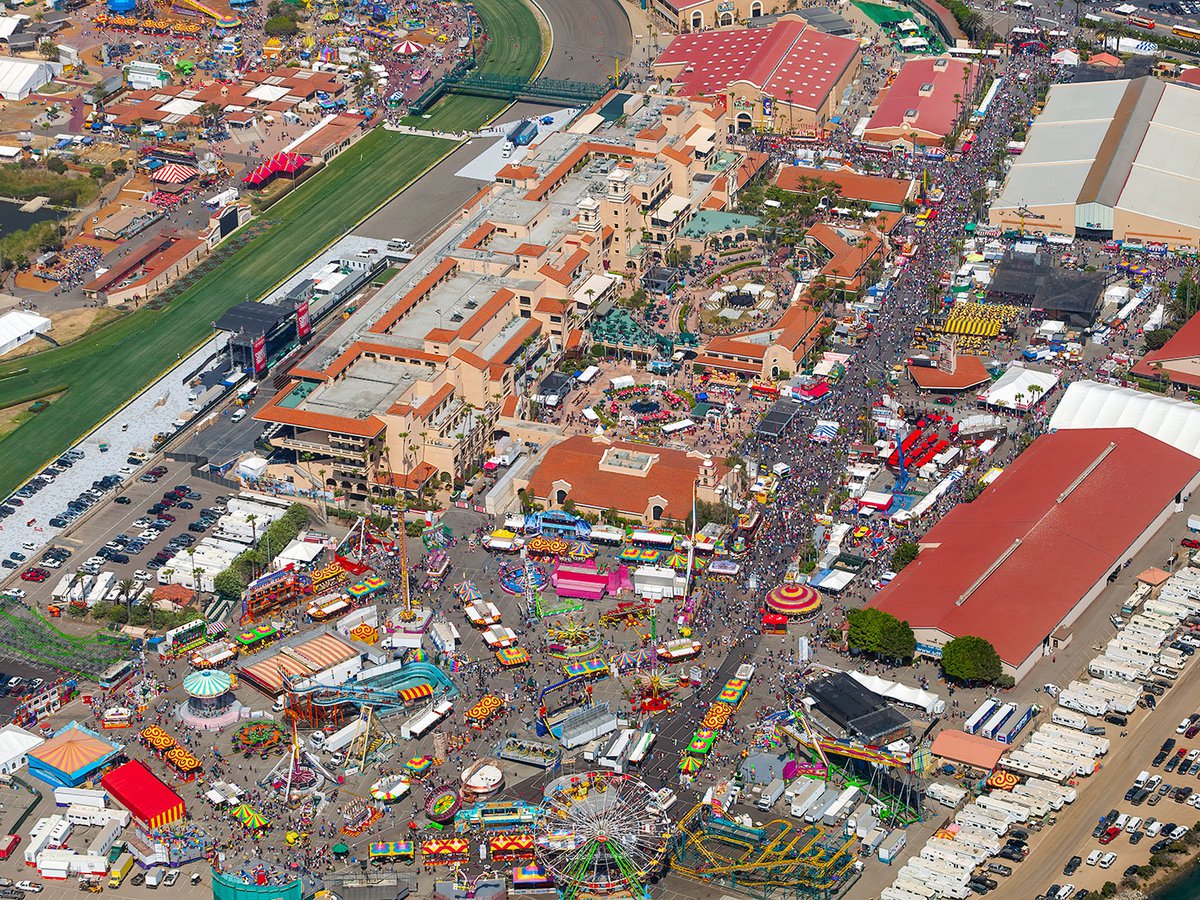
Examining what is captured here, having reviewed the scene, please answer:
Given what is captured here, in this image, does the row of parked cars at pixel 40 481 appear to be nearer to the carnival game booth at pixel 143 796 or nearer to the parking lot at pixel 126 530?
the parking lot at pixel 126 530

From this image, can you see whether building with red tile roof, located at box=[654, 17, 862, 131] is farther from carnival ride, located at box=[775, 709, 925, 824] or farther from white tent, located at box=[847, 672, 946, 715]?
carnival ride, located at box=[775, 709, 925, 824]

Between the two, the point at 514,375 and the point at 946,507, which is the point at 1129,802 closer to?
the point at 946,507

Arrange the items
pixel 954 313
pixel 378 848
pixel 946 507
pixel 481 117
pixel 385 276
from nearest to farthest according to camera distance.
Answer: pixel 378 848 → pixel 946 507 → pixel 954 313 → pixel 385 276 → pixel 481 117

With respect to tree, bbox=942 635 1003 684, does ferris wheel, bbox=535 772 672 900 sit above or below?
below

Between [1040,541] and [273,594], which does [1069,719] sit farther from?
[273,594]

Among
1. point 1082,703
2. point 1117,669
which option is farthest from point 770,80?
point 1082,703

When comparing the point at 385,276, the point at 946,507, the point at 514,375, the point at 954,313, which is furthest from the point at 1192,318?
the point at 385,276

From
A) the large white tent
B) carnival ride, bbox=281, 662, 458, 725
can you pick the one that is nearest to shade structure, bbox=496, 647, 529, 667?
carnival ride, bbox=281, 662, 458, 725
